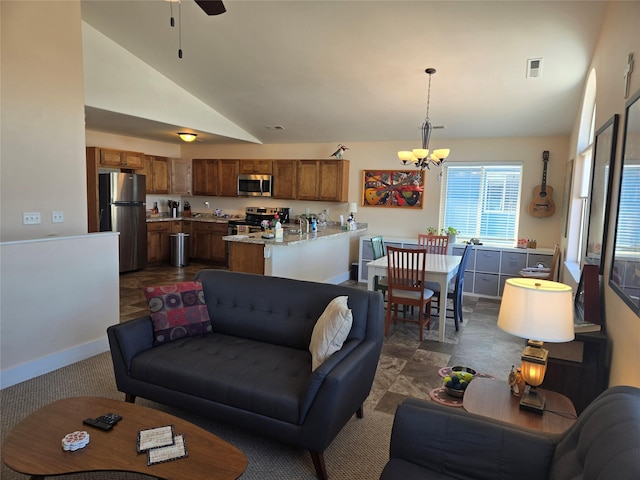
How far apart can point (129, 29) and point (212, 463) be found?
488 centimetres

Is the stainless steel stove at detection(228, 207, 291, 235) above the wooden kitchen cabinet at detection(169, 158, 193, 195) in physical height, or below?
below

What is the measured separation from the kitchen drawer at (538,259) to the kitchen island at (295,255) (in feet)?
8.91

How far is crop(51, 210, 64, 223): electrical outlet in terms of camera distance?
3.76m

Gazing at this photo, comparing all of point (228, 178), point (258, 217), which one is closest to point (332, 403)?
point (258, 217)

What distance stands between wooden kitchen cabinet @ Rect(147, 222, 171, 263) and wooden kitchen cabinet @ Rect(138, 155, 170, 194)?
0.68 metres

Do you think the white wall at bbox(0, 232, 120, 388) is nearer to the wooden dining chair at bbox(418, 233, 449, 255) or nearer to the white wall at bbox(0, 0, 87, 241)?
the white wall at bbox(0, 0, 87, 241)

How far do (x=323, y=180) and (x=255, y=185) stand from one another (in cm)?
144

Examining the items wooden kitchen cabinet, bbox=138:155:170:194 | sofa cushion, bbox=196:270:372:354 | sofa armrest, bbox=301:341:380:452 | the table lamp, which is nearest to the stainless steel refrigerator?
wooden kitchen cabinet, bbox=138:155:170:194

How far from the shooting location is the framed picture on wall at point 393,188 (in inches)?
276

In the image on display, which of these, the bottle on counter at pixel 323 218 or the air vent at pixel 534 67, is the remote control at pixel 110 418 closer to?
the air vent at pixel 534 67

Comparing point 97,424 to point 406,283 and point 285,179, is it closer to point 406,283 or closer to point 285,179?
point 406,283

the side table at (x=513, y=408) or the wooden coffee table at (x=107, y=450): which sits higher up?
the side table at (x=513, y=408)

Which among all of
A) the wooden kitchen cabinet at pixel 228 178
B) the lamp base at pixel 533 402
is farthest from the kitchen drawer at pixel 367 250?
the lamp base at pixel 533 402

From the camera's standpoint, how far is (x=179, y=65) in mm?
5398
